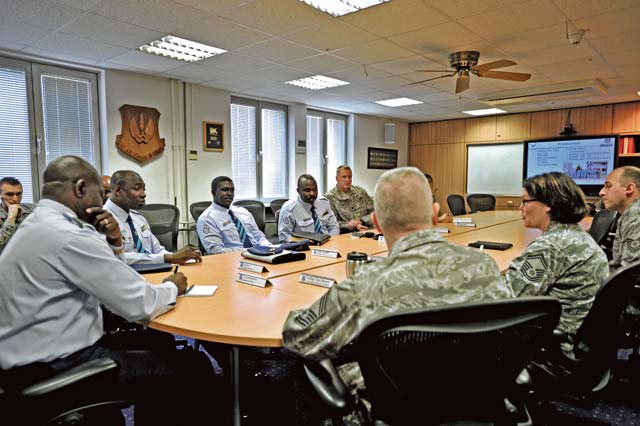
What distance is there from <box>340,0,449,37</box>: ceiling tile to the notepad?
2.42 m

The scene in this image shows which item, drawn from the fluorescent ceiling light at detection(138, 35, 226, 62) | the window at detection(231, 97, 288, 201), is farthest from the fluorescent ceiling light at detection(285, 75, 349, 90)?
A: the fluorescent ceiling light at detection(138, 35, 226, 62)

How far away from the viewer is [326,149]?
785 centimetres

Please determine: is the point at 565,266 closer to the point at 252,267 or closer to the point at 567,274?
the point at 567,274

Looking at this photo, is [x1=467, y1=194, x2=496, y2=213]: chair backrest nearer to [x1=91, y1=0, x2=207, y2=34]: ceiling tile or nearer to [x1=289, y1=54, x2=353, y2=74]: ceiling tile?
[x1=289, y1=54, x2=353, y2=74]: ceiling tile

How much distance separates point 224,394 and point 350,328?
5.00ft

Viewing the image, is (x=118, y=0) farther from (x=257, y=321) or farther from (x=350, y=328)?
(x=350, y=328)

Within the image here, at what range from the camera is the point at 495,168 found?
8.27 m

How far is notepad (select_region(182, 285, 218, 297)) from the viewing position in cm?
176

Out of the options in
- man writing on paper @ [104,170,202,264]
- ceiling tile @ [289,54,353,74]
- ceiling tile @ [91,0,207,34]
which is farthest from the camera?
ceiling tile @ [289,54,353,74]

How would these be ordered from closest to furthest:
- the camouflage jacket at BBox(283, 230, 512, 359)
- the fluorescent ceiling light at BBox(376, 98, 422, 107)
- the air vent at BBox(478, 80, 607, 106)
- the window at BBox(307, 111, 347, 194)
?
the camouflage jacket at BBox(283, 230, 512, 359)
the air vent at BBox(478, 80, 607, 106)
the fluorescent ceiling light at BBox(376, 98, 422, 107)
the window at BBox(307, 111, 347, 194)

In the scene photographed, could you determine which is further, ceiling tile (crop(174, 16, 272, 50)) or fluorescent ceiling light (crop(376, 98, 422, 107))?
fluorescent ceiling light (crop(376, 98, 422, 107))

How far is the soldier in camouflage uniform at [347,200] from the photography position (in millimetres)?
4707

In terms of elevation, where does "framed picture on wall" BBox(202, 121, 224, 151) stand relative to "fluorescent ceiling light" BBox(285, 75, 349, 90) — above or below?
below

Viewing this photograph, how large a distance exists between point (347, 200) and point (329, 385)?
3771 mm
